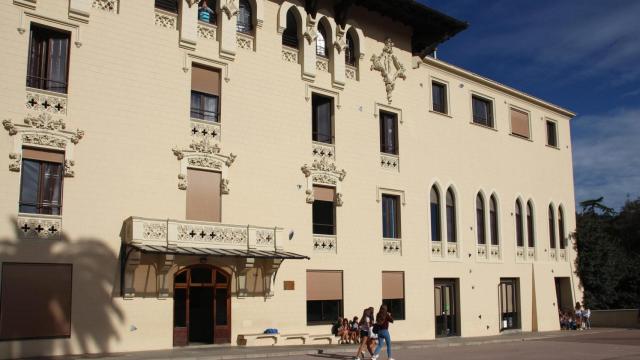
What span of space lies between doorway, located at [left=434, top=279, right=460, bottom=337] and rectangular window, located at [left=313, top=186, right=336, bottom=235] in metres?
6.46

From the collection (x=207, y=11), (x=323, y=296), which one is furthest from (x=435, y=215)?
(x=207, y=11)

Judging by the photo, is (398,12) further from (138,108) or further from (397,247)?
(138,108)

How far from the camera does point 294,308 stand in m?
22.2

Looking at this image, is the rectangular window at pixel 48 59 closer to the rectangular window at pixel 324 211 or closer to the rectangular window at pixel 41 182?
the rectangular window at pixel 41 182

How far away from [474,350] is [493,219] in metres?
10.2

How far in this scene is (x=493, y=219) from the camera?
3122cm

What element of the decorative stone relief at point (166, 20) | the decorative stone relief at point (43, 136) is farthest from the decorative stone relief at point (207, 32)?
the decorative stone relief at point (43, 136)

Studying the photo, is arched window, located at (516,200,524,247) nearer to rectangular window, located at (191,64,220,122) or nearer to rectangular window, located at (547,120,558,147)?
rectangular window, located at (547,120,558,147)

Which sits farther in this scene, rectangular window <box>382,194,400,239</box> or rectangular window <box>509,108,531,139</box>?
rectangular window <box>509,108,531,139</box>

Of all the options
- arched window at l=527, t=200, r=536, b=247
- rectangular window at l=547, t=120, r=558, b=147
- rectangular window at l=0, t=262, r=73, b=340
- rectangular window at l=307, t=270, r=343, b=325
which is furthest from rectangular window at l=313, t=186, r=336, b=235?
rectangular window at l=547, t=120, r=558, b=147

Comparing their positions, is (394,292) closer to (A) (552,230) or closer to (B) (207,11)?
(B) (207,11)

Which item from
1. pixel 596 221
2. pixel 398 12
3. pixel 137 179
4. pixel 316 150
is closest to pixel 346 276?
pixel 316 150

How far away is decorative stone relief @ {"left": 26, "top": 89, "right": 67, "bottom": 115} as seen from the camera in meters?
17.7

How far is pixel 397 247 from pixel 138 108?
38.5ft
